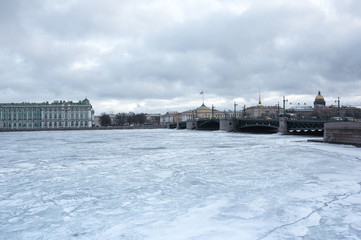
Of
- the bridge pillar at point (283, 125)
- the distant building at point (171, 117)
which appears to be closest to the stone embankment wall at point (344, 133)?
the bridge pillar at point (283, 125)

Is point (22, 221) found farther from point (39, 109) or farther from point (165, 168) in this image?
point (39, 109)

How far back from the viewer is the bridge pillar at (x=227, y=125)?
4528cm

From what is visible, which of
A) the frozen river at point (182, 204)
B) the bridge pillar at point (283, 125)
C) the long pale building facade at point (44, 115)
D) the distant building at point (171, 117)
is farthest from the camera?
the distant building at point (171, 117)

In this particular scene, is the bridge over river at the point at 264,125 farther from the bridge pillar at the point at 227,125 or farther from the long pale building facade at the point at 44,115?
the long pale building facade at the point at 44,115

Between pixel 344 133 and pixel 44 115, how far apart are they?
84.0 metres

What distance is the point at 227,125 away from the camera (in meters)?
46.5

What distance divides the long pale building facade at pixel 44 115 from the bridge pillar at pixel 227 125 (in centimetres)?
5243

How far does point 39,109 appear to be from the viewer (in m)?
87.7

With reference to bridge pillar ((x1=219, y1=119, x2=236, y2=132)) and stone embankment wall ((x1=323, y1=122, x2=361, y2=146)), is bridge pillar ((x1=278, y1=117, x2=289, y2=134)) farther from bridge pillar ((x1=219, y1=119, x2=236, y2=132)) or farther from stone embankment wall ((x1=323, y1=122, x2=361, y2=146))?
stone embankment wall ((x1=323, y1=122, x2=361, y2=146))

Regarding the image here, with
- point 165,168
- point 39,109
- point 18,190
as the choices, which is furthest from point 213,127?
point 39,109

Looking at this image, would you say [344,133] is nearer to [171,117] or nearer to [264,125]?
[264,125]

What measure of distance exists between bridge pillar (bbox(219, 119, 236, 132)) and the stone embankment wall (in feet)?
81.4

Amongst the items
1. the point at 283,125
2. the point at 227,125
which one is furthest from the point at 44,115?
the point at 283,125

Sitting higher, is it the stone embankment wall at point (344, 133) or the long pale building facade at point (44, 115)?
the long pale building facade at point (44, 115)
